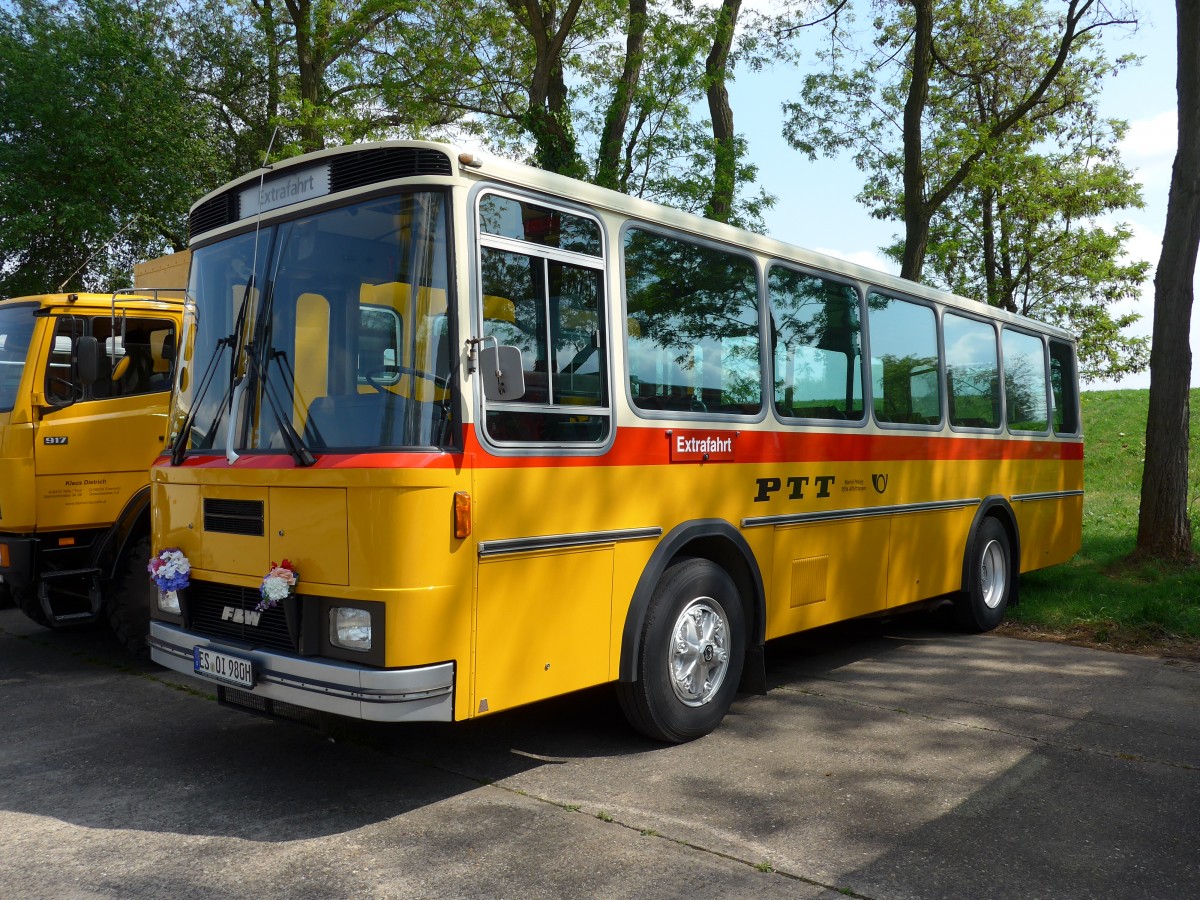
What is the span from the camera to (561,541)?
4742 millimetres

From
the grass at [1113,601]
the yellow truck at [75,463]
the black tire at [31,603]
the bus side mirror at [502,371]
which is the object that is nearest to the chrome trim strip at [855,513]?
the grass at [1113,601]

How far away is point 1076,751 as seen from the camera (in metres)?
5.38

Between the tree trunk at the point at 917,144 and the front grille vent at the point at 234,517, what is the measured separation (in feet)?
40.4

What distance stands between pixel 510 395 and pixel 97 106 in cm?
1810

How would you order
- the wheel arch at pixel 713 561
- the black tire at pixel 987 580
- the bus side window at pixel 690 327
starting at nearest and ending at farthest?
the wheel arch at pixel 713 561
the bus side window at pixel 690 327
the black tire at pixel 987 580

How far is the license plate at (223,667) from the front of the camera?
4508 mm

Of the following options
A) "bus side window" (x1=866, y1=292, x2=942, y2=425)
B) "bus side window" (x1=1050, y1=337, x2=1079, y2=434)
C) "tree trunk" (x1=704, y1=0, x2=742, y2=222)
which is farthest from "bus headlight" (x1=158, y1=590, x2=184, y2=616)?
"tree trunk" (x1=704, y1=0, x2=742, y2=222)

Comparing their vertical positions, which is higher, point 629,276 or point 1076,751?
point 629,276

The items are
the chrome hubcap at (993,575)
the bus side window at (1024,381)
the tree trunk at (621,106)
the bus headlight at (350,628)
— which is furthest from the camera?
the tree trunk at (621,106)

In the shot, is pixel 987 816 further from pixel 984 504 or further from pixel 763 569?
pixel 984 504

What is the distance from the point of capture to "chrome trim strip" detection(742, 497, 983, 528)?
608cm

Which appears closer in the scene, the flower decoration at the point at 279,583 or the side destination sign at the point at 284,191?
the flower decoration at the point at 279,583

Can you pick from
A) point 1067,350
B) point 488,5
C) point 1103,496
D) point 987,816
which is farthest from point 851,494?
point 1103,496

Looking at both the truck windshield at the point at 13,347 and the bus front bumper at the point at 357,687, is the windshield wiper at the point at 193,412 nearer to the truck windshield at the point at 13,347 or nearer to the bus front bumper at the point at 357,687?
the bus front bumper at the point at 357,687
